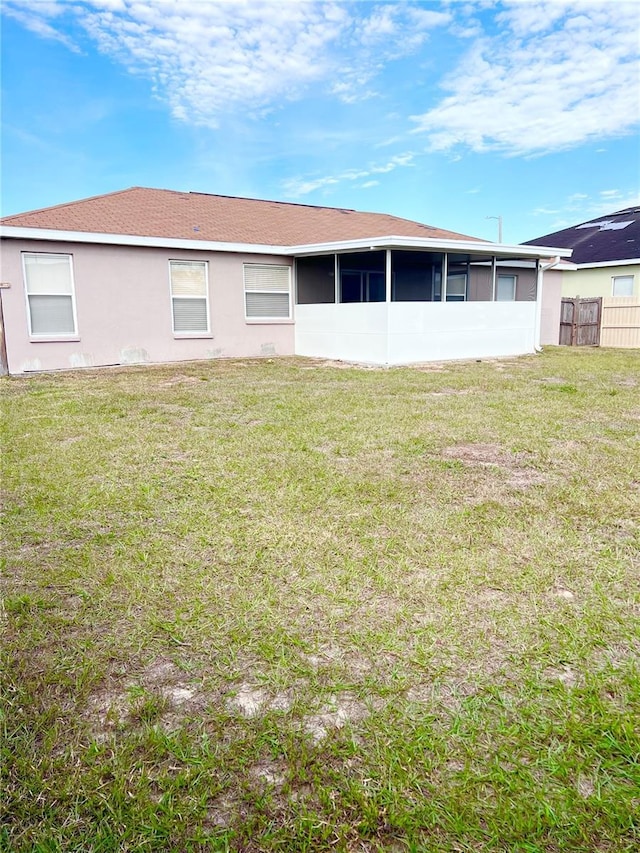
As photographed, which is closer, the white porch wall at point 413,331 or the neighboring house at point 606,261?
the white porch wall at point 413,331

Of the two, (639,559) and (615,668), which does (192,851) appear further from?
(639,559)

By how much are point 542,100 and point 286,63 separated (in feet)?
27.9

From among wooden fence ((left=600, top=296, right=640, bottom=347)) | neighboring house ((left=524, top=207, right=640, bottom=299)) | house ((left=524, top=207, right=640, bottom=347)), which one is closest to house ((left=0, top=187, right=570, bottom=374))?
wooden fence ((left=600, top=296, right=640, bottom=347))

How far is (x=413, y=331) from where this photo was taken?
43.2ft

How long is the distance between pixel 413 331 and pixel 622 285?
11172 millimetres

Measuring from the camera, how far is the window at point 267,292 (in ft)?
47.5

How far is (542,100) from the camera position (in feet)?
62.4

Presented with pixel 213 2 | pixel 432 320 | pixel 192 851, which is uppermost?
pixel 213 2

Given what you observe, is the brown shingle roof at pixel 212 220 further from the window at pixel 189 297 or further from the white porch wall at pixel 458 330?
the white porch wall at pixel 458 330

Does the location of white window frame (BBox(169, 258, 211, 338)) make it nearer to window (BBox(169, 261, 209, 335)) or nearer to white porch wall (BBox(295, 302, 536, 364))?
window (BBox(169, 261, 209, 335))

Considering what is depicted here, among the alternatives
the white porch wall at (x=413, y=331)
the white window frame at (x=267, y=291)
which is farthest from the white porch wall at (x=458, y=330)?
the white window frame at (x=267, y=291)

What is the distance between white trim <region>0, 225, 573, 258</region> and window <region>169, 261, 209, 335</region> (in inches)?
18.5

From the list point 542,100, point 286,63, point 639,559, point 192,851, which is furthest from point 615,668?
point 542,100

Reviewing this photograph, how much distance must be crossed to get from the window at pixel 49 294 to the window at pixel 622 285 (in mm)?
17439
